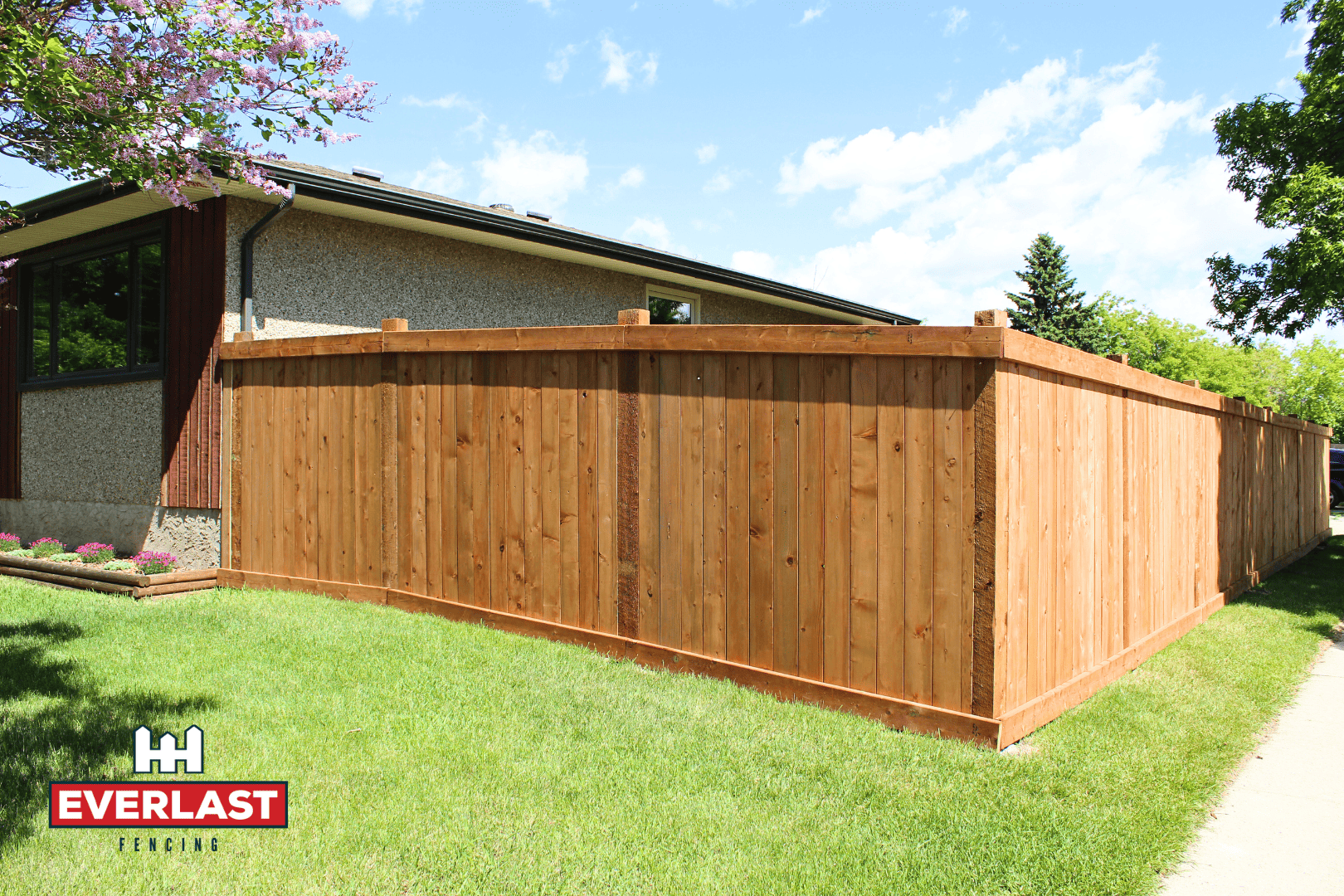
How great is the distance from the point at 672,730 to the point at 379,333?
4076 mm

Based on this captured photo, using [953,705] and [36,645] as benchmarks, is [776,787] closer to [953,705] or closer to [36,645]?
[953,705]

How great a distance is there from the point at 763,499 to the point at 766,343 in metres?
0.87

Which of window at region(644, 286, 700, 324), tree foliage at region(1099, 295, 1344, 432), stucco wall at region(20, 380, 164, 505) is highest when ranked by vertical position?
tree foliage at region(1099, 295, 1344, 432)

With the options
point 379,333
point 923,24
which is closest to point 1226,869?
point 379,333

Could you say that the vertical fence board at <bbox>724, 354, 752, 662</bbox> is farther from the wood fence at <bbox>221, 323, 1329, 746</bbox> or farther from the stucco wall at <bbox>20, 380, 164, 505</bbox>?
the stucco wall at <bbox>20, 380, 164, 505</bbox>

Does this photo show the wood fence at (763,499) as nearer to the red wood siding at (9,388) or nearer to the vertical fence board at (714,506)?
the vertical fence board at (714,506)

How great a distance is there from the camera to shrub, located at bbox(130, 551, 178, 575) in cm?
766

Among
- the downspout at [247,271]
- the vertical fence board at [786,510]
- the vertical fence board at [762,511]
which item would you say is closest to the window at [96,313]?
the downspout at [247,271]

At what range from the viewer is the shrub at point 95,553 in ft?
27.3

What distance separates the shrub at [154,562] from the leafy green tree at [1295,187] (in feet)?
44.8

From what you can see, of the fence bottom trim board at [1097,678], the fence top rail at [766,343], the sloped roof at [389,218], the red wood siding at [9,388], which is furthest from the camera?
the red wood siding at [9,388]

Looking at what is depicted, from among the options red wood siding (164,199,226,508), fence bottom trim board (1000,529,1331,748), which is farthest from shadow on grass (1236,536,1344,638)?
→ red wood siding (164,199,226,508)

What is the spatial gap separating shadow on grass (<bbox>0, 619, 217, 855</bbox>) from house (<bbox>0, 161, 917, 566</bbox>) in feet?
11.1

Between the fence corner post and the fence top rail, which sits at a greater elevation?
the fence top rail
